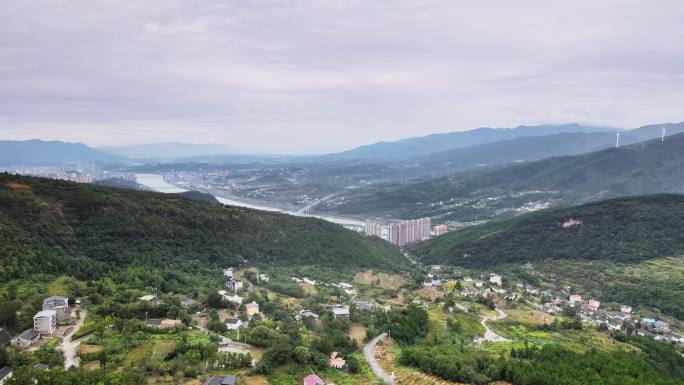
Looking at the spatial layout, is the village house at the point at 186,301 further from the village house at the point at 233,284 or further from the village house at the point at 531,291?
the village house at the point at 531,291

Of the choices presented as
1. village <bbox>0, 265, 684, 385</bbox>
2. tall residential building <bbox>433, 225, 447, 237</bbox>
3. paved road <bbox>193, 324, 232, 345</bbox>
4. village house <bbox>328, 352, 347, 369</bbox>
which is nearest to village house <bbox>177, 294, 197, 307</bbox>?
village <bbox>0, 265, 684, 385</bbox>

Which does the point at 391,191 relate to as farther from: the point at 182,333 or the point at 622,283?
the point at 182,333

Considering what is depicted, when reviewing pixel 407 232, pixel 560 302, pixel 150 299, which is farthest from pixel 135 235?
pixel 407 232

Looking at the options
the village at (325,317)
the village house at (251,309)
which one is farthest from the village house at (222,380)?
the village house at (251,309)

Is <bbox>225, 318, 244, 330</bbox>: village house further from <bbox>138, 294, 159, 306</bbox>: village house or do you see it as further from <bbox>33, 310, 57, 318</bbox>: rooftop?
<bbox>33, 310, 57, 318</bbox>: rooftop

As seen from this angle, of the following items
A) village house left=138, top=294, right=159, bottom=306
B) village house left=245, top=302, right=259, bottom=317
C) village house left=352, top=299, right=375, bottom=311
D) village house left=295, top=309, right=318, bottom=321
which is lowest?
village house left=352, top=299, right=375, bottom=311
